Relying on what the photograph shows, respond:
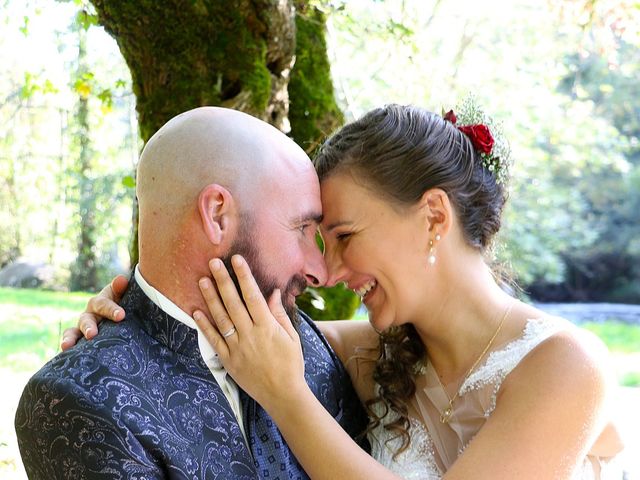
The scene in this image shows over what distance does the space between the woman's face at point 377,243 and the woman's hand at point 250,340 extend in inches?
18.4

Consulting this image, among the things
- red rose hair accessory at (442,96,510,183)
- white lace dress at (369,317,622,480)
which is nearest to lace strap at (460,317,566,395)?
white lace dress at (369,317,622,480)

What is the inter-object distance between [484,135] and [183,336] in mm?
1240

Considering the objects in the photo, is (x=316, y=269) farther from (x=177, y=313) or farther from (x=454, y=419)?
(x=454, y=419)

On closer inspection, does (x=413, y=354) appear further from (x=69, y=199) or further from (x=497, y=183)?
(x=69, y=199)

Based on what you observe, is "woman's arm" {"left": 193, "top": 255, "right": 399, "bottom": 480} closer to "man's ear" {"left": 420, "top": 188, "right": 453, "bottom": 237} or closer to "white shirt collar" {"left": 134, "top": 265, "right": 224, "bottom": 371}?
"white shirt collar" {"left": 134, "top": 265, "right": 224, "bottom": 371}

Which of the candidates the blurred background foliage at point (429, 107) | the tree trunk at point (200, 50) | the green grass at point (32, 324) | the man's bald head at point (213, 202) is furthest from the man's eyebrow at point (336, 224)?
the green grass at point (32, 324)

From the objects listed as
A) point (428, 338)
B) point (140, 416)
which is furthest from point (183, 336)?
point (428, 338)

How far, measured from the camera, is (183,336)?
230 centimetres

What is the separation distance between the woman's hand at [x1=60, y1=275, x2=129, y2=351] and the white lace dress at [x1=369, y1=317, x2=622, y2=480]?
1.03 meters

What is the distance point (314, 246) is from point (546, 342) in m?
0.76

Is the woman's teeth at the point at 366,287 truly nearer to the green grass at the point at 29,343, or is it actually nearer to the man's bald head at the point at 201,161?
the man's bald head at the point at 201,161

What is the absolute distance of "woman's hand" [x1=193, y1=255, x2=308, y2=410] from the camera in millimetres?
2250

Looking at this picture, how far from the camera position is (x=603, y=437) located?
103 inches

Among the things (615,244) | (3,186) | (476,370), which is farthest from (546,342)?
(615,244)
